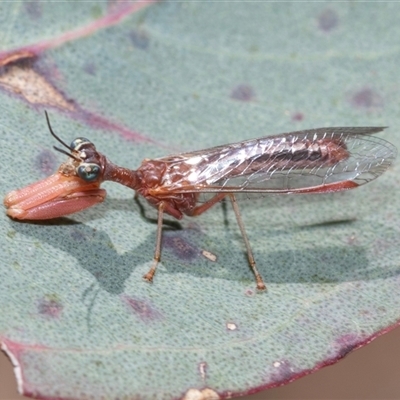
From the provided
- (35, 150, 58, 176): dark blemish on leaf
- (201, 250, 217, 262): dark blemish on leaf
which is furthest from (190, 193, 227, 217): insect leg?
(35, 150, 58, 176): dark blemish on leaf

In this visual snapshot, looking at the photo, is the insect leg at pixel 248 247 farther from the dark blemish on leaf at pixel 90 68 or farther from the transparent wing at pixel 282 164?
the dark blemish on leaf at pixel 90 68

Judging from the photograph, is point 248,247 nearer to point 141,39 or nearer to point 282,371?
point 282,371

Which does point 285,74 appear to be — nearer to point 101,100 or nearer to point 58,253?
point 101,100

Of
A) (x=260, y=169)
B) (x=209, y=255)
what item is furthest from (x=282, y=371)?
(x=260, y=169)

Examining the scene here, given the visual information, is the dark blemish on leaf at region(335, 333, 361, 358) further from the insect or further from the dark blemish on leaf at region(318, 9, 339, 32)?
the dark blemish on leaf at region(318, 9, 339, 32)

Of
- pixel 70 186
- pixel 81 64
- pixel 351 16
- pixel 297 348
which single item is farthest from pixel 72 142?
pixel 351 16

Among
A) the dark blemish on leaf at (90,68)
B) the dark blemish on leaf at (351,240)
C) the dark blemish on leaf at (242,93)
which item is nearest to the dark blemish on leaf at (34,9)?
the dark blemish on leaf at (90,68)
